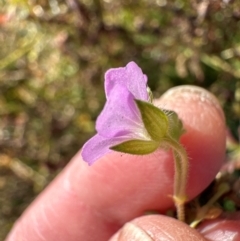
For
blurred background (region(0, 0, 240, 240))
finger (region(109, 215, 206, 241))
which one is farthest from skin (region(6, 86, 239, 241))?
blurred background (region(0, 0, 240, 240))

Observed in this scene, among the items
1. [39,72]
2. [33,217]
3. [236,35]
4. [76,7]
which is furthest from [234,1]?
[33,217]

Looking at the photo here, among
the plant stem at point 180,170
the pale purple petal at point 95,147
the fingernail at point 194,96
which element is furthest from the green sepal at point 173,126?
the fingernail at point 194,96

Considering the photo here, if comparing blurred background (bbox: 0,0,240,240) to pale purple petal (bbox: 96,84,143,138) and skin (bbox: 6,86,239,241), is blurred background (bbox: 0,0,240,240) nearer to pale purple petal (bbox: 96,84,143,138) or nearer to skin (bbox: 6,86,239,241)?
skin (bbox: 6,86,239,241)

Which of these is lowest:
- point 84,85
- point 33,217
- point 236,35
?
point 33,217

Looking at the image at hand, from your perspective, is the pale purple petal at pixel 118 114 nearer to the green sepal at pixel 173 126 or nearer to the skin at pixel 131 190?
the green sepal at pixel 173 126

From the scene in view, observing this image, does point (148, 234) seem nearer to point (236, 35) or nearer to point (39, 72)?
point (236, 35)

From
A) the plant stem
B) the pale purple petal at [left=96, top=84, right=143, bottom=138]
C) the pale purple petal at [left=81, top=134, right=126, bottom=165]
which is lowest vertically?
the plant stem
